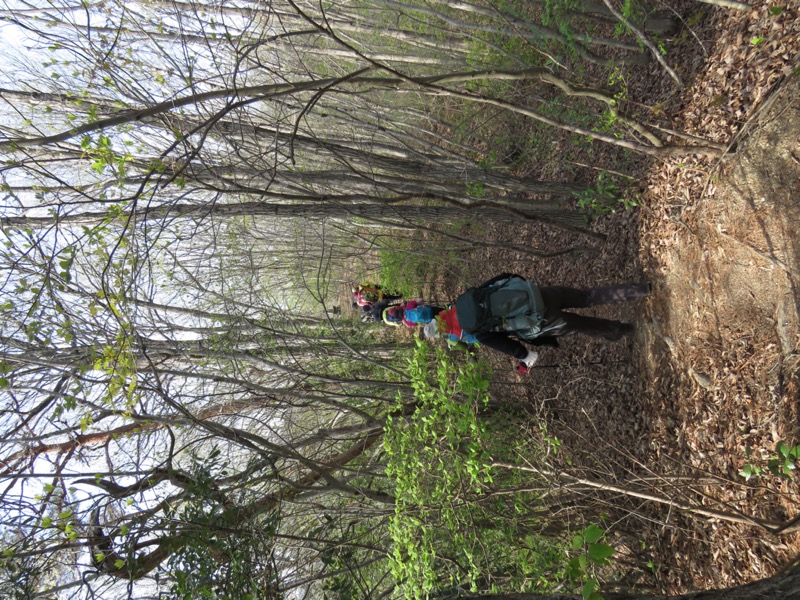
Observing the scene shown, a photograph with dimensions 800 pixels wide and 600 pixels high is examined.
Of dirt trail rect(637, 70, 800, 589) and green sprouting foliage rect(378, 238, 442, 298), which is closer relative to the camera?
dirt trail rect(637, 70, 800, 589)

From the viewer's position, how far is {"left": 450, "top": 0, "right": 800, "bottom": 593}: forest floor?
3520 millimetres

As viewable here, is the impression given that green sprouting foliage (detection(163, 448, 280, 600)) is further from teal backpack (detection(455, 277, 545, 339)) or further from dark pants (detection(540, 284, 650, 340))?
dark pants (detection(540, 284, 650, 340))

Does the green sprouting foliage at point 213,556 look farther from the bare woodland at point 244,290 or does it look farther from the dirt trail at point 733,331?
the dirt trail at point 733,331

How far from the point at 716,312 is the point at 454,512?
282 cm

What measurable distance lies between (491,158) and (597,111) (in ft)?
5.25

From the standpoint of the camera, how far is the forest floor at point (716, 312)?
3.52 meters

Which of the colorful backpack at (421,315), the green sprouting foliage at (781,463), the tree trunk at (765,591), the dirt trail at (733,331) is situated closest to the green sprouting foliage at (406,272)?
the colorful backpack at (421,315)

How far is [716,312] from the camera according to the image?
4.07 metres

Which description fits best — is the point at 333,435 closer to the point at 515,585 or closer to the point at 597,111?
the point at 515,585

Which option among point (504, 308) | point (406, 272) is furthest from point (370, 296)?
point (504, 308)

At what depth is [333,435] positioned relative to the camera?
20.2ft

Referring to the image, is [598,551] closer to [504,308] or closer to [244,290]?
[504,308]

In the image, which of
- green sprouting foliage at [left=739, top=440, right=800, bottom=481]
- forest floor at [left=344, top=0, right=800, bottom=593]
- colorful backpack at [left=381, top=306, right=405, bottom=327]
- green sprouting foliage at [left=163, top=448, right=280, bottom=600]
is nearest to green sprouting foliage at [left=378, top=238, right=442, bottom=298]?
colorful backpack at [left=381, top=306, right=405, bottom=327]

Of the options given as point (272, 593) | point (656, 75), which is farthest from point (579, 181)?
point (272, 593)
